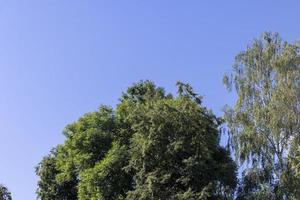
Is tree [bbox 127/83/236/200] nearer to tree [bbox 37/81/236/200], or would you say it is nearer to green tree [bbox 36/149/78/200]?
tree [bbox 37/81/236/200]

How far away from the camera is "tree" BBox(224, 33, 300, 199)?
122 ft

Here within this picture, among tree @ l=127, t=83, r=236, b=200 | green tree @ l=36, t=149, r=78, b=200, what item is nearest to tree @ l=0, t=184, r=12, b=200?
green tree @ l=36, t=149, r=78, b=200

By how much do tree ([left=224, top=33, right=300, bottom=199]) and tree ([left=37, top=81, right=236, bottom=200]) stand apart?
71.1 inches

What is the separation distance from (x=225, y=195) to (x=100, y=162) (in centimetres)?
971

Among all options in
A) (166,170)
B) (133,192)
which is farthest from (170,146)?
(133,192)

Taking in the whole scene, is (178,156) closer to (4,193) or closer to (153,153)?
(153,153)

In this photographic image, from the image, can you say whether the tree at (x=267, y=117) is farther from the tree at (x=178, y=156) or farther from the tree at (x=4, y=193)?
the tree at (x=4, y=193)

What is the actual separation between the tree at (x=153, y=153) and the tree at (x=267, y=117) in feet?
5.93

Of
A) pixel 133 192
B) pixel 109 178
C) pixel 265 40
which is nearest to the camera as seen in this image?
pixel 133 192

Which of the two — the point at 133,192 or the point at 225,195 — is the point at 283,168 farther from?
the point at 133,192

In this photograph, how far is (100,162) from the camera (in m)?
39.6

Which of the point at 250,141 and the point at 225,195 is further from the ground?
the point at 250,141

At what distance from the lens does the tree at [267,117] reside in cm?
3706

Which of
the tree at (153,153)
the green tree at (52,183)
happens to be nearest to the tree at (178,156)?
the tree at (153,153)
